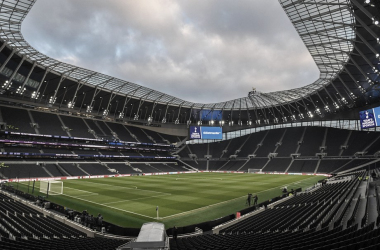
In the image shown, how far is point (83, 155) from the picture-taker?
70562 millimetres

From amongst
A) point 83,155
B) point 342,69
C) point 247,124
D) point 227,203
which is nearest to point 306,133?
point 247,124

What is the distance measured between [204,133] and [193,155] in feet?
51.7

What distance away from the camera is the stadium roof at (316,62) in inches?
1308

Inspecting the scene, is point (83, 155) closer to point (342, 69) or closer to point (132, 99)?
point (132, 99)

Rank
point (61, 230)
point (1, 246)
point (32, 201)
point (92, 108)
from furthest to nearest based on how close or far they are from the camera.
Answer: point (92, 108) < point (32, 201) < point (61, 230) < point (1, 246)

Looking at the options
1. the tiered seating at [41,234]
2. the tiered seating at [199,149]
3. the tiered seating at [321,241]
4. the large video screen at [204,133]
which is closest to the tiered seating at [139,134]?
the large video screen at [204,133]

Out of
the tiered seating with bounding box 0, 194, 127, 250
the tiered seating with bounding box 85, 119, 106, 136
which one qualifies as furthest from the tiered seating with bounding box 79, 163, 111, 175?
the tiered seating with bounding box 0, 194, 127, 250

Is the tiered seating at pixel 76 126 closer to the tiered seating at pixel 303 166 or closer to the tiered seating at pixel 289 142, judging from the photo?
the tiered seating at pixel 303 166

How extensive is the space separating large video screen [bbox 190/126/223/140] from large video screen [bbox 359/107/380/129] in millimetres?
44822

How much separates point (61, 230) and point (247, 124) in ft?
312

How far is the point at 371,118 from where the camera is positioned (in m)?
53.0

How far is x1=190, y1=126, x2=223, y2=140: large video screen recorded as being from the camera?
280ft

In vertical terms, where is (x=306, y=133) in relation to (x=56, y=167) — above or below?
above

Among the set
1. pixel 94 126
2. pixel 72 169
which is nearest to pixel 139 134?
pixel 94 126
